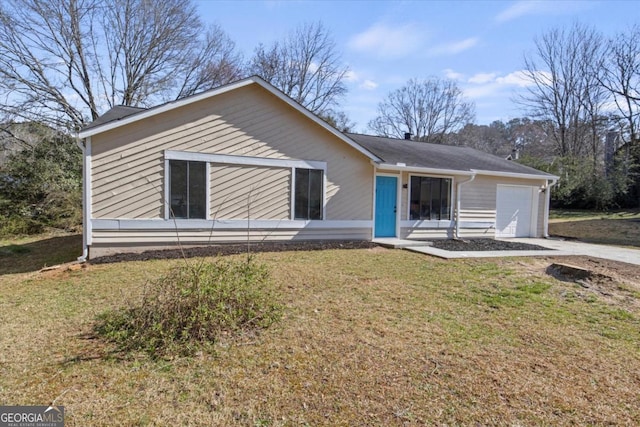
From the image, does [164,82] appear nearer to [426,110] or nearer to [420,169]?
[420,169]

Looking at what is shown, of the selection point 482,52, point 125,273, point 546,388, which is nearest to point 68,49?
point 125,273

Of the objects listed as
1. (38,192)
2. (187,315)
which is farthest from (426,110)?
(187,315)

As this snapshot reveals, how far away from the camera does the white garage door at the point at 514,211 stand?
43.0ft

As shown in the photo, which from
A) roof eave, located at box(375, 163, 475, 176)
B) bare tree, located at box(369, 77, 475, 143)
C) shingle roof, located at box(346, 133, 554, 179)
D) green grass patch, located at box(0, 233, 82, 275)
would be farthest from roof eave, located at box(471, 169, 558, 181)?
→ bare tree, located at box(369, 77, 475, 143)

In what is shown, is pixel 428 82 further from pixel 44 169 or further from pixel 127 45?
pixel 44 169

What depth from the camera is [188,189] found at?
8.42m

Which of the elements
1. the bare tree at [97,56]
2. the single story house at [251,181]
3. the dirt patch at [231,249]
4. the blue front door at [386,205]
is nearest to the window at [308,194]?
the single story house at [251,181]

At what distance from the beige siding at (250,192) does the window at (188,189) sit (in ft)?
0.79

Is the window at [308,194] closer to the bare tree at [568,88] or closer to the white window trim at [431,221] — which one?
the white window trim at [431,221]

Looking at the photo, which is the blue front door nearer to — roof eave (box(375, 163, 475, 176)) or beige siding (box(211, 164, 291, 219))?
roof eave (box(375, 163, 475, 176))

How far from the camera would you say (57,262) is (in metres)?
8.17

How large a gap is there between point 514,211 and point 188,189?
39.4 feet

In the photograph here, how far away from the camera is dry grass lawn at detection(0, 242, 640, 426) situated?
2.55m

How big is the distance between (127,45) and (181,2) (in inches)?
160
